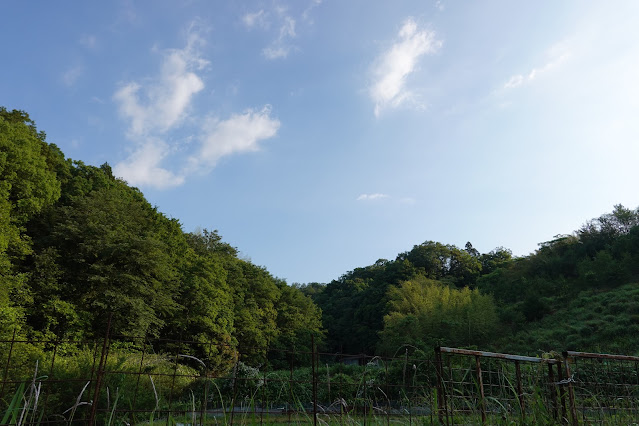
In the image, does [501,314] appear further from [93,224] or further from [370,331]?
[93,224]

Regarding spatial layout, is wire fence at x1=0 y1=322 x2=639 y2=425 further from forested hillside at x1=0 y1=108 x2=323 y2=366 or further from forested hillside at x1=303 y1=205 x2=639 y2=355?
forested hillside at x1=303 y1=205 x2=639 y2=355

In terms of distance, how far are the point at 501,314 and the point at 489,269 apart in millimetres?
15936

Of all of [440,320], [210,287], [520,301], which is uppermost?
[210,287]

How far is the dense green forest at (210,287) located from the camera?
617 inches

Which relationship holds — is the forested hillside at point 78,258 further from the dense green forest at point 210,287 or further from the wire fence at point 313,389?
the wire fence at point 313,389

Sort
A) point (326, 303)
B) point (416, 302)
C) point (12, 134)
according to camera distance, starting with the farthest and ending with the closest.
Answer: point (326, 303) < point (416, 302) < point (12, 134)

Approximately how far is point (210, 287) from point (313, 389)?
71.2 feet

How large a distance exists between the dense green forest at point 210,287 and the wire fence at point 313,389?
1461mm

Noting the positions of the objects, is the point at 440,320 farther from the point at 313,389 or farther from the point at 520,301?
the point at 313,389

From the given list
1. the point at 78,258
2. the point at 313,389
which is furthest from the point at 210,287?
the point at 313,389

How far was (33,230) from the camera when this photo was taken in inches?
675

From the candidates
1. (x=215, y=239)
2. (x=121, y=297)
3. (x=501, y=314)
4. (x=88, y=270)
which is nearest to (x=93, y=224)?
(x=88, y=270)

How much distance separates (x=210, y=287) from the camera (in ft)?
75.8

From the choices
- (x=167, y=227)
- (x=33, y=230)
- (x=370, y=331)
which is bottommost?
(x=370, y=331)
